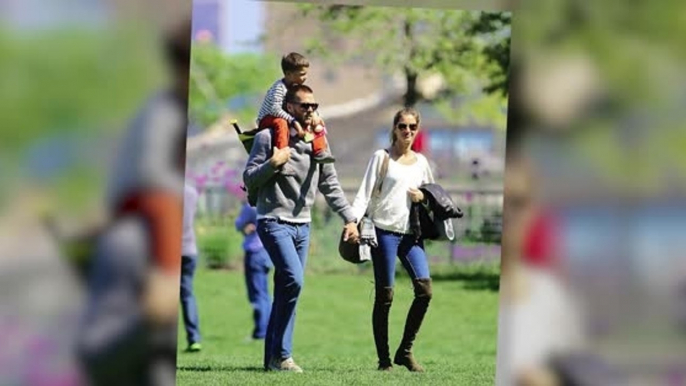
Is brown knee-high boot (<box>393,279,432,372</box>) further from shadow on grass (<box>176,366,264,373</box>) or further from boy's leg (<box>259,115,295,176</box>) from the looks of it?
boy's leg (<box>259,115,295,176</box>)

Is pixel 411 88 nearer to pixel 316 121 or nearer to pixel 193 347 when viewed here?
pixel 193 347

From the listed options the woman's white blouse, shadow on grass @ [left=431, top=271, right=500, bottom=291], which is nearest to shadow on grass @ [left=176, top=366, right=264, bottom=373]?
the woman's white blouse

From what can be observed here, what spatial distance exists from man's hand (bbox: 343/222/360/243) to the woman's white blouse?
5 centimetres

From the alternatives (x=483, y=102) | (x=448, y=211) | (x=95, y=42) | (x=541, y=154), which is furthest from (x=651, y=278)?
(x=483, y=102)

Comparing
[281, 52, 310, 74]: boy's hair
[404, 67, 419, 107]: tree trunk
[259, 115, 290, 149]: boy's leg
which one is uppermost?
[404, 67, 419, 107]: tree trunk

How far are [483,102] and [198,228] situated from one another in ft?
11.0

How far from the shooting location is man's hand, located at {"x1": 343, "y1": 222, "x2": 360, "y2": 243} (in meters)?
5.18

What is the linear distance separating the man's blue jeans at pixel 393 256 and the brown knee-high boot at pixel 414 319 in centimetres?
5

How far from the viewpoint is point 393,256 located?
17.3 feet

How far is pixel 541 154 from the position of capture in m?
4.43

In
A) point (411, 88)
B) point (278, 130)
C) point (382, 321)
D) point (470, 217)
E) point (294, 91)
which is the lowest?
point (382, 321)

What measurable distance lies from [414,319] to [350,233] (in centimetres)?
54

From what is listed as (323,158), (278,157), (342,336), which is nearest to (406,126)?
(323,158)

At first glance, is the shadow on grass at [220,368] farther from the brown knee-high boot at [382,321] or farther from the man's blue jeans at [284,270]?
the brown knee-high boot at [382,321]
